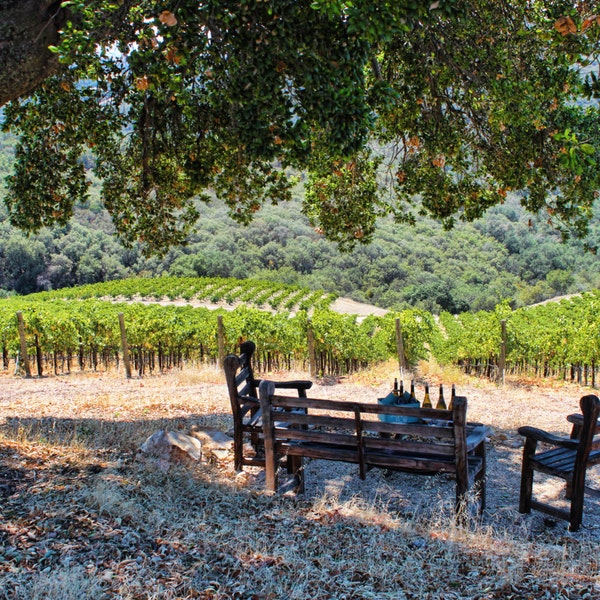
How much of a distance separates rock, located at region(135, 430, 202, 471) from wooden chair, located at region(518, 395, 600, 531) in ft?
10.4

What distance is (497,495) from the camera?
226 inches

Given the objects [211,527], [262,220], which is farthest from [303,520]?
[262,220]

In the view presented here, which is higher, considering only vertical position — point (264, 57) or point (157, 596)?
point (264, 57)

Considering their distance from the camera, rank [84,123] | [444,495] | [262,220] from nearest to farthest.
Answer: [444,495] → [84,123] → [262,220]

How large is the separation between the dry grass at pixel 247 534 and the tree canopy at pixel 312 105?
2770 mm

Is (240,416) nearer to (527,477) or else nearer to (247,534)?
(247,534)

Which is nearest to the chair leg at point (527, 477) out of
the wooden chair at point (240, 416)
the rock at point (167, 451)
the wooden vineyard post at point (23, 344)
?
the wooden chair at point (240, 416)

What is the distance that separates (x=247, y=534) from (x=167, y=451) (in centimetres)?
199

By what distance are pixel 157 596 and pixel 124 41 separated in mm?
4839

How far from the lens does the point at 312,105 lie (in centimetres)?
482

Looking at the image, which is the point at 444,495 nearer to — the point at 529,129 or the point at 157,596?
the point at 157,596

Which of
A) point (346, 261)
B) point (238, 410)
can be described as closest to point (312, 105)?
point (238, 410)

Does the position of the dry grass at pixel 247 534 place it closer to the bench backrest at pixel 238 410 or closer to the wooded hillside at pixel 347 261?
→ the bench backrest at pixel 238 410

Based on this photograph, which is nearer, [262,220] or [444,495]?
[444,495]
